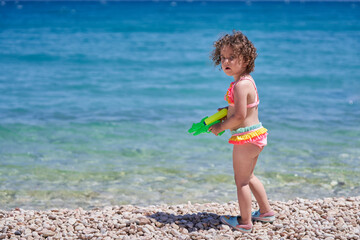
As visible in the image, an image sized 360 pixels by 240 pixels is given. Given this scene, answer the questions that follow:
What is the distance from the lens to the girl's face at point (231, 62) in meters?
3.69

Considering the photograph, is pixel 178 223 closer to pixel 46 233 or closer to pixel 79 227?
pixel 79 227

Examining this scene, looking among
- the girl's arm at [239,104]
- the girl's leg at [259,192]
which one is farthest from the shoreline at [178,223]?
the girl's arm at [239,104]

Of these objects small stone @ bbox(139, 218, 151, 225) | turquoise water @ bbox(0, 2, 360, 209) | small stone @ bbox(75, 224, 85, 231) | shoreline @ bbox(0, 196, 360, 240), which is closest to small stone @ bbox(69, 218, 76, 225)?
shoreline @ bbox(0, 196, 360, 240)

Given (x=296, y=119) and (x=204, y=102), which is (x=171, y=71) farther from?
(x=296, y=119)

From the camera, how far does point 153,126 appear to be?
862 centimetres

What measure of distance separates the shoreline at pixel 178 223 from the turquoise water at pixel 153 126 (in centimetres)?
103

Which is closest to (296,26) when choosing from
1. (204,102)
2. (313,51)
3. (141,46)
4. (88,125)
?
(313,51)

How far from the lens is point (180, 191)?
565 centimetres

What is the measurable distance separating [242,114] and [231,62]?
46cm

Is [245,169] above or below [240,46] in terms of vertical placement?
below

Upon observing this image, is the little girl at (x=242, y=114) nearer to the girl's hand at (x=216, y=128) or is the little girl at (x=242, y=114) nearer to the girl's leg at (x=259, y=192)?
the girl's hand at (x=216, y=128)

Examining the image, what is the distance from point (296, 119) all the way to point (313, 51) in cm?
1159

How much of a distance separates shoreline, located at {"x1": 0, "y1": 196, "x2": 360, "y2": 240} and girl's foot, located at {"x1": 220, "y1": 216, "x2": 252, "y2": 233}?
0.05 m

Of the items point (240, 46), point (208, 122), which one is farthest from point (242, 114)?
point (240, 46)
